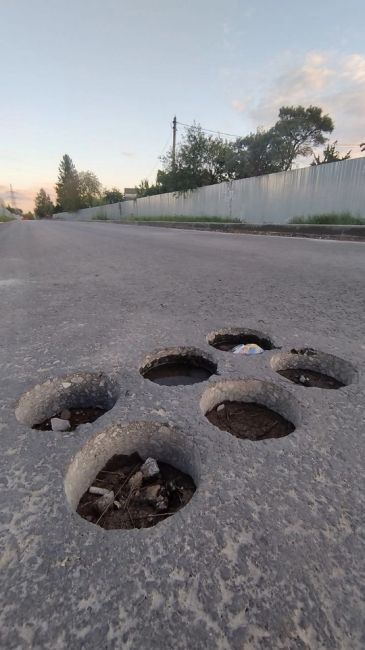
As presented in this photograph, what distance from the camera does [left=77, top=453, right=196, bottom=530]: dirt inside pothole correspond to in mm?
659

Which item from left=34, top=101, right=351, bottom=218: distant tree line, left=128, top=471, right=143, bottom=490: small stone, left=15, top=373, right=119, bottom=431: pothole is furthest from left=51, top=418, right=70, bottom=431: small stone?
left=34, top=101, right=351, bottom=218: distant tree line

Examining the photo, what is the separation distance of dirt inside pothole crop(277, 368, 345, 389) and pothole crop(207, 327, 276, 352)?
0.79 ft

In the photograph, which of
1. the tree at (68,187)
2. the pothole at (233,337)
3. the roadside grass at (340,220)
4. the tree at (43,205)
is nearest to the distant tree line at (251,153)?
the roadside grass at (340,220)

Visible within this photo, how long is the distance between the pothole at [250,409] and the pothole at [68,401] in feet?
1.01

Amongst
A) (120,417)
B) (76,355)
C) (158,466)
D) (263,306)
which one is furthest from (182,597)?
(263,306)

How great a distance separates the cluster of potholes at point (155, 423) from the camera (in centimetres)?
70

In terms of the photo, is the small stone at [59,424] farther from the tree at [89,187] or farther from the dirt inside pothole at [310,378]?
the tree at [89,187]

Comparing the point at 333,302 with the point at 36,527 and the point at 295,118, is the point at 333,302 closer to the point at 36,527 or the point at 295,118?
the point at 36,527


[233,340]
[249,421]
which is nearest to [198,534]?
[249,421]

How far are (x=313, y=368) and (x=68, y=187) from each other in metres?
66.5

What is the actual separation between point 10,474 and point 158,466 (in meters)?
0.32

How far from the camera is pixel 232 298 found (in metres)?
2.11

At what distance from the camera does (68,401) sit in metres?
1.06

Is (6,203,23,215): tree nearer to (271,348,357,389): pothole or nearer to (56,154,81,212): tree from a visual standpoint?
(56,154,81,212): tree
